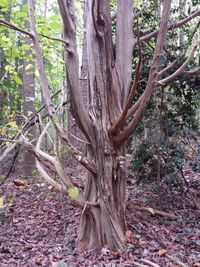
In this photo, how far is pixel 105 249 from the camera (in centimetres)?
413

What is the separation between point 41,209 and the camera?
19.1ft

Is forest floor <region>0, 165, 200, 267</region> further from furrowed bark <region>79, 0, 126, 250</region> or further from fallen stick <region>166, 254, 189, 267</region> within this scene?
furrowed bark <region>79, 0, 126, 250</region>

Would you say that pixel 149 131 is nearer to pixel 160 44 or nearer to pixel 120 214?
pixel 120 214

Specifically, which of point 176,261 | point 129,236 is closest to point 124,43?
point 129,236

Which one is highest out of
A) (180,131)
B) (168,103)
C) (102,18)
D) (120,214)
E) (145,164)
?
(102,18)

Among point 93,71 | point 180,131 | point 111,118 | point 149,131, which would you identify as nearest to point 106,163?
point 111,118

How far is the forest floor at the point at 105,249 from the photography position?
3.96 metres

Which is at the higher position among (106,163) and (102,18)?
(102,18)

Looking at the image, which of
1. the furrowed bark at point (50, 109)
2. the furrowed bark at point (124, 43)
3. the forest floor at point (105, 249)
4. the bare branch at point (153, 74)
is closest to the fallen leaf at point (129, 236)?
the forest floor at point (105, 249)

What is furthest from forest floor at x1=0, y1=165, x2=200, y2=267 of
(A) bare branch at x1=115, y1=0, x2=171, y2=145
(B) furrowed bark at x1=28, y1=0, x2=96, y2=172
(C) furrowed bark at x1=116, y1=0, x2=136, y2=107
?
(C) furrowed bark at x1=116, y1=0, x2=136, y2=107

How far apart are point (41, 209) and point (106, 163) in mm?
2204

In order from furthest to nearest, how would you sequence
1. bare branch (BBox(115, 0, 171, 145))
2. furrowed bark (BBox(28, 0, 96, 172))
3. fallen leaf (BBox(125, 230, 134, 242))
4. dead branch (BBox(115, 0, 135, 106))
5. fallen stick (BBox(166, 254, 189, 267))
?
dead branch (BBox(115, 0, 135, 106)) < fallen leaf (BBox(125, 230, 134, 242)) < furrowed bark (BBox(28, 0, 96, 172)) < fallen stick (BBox(166, 254, 189, 267)) < bare branch (BBox(115, 0, 171, 145))

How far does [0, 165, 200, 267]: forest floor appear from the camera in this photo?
396cm

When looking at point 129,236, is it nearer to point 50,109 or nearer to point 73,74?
point 50,109
